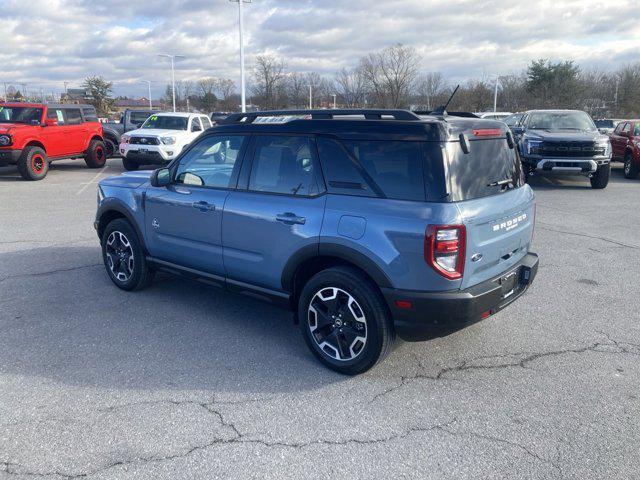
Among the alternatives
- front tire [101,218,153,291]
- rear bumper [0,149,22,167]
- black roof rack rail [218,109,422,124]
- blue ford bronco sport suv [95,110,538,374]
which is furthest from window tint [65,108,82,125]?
black roof rack rail [218,109,422,124]

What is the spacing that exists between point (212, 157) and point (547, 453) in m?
3.46

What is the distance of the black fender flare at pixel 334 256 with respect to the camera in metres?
3.56

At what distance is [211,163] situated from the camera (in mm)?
4816

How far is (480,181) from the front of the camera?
3.71 metres

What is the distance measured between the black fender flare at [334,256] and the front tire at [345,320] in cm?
12

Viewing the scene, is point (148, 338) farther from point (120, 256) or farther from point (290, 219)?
point (290, 219)

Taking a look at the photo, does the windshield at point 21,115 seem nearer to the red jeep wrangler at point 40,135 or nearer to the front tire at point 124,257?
the red jeep wrangler at point 40,135

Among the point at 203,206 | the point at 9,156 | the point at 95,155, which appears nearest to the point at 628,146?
the point at 203,206

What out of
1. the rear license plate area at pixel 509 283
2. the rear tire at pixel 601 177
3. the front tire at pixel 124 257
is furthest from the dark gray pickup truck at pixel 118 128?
the rear license plate area at pixel 509 283

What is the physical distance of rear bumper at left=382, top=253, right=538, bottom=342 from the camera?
343cm

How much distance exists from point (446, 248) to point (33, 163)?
14320mm

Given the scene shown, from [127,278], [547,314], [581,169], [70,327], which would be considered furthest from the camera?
[581,169]

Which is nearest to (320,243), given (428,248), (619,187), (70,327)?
(428,248)

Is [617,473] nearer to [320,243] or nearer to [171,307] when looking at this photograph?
[320,243]
